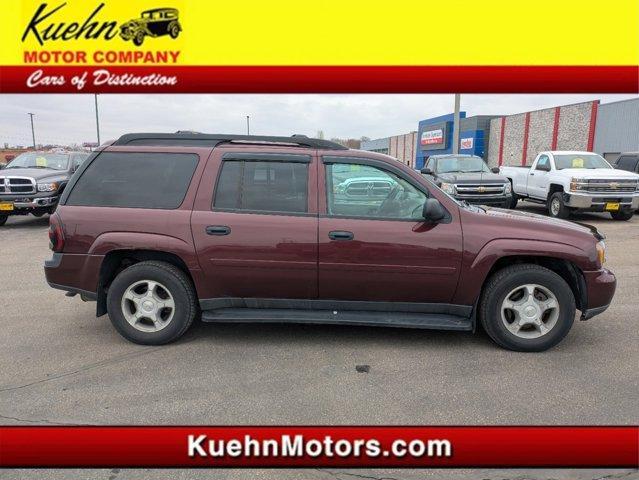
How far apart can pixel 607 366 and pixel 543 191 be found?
10.3 metres

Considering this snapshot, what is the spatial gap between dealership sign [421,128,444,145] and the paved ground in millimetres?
38284

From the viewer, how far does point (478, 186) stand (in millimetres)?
12188

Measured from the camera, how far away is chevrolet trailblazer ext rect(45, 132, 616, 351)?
12.4 ft

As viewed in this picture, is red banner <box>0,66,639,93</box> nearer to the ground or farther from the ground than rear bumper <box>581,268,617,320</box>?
farther from the ground

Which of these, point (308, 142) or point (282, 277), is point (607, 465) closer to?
point (282, 277)

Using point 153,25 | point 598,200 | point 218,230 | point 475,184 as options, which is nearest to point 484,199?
point 475,184

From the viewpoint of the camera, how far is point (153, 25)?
47.4 inches

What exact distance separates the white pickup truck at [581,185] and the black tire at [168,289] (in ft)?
35.2

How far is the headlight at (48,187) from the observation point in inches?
429

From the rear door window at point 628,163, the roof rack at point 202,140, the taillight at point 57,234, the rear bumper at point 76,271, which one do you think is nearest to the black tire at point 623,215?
the rear door window at point 628,163

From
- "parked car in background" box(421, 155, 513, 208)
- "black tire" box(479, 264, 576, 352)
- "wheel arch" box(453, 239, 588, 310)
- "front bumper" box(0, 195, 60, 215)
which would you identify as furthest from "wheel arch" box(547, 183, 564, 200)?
"front bumper" box(0, 195, 60, 215)

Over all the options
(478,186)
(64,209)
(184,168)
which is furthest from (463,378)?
(478,186)

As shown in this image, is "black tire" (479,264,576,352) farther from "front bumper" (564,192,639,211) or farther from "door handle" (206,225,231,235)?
"front bumper" (564,192,639,211)

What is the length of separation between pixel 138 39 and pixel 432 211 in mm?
2875
